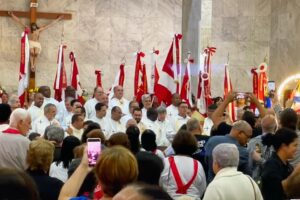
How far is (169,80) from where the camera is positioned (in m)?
16.2

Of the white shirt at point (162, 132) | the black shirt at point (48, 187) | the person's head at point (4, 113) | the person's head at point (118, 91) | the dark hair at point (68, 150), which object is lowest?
the white shirt at point (162, 132)

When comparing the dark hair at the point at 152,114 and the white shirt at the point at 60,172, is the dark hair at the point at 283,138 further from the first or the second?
the dark hair at the point at 152,114

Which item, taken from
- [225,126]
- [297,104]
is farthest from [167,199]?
[297,104]

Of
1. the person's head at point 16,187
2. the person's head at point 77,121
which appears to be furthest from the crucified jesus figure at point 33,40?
the person's head at point 16,187

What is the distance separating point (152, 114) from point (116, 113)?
0.99m

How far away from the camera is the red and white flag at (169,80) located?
1606cm

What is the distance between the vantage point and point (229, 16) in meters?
21.9

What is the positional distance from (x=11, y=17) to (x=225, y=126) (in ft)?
40.4

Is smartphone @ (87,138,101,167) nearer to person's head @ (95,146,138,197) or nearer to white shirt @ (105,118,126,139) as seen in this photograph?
person's head @ (95,146,138,197)

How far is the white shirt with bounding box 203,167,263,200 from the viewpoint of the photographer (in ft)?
18.2

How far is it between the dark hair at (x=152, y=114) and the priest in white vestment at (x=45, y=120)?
5.82 ft

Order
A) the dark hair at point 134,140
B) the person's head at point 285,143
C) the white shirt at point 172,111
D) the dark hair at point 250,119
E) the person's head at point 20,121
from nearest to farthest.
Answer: the person's head at point 285,143, the dark hair at point 134,140, the person's head at point 20,121, the dark hair at point 250,119, the white shirt at point 172,111

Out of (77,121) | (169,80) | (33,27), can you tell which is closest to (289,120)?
(77,121)

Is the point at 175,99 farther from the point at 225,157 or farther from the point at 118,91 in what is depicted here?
the point at 225,157
